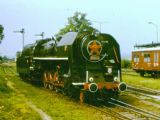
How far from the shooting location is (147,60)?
41.8 m

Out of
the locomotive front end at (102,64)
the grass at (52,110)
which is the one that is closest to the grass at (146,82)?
the locomotive front end at (102,64)

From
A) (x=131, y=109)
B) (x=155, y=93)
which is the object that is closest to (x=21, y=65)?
(x=155, y=93)

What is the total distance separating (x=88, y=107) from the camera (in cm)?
1841

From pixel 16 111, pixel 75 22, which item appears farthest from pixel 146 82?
pixel 75 22

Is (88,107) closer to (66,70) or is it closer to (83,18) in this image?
(66,70)

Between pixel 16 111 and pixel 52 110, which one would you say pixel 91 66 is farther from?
pixel 16 111

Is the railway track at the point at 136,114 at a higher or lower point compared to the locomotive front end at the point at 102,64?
lower

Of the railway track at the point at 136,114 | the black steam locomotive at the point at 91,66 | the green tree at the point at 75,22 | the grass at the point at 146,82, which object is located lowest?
the railway track at the point at 136,114


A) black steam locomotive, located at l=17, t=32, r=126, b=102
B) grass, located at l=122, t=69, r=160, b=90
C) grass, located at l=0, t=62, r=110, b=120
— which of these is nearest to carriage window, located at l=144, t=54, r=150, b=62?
grass, located at l=122, t=69, r=160, b=90

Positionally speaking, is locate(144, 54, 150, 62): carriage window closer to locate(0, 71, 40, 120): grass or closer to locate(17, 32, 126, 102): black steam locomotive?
locate(17, 32, 126, 102): black steam locomotive

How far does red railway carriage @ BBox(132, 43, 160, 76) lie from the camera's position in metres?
39.7

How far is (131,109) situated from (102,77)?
272cm

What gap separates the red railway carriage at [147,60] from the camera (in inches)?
1561

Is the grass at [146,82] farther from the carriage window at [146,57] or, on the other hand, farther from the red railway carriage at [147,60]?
the carriage window at [146,57]
